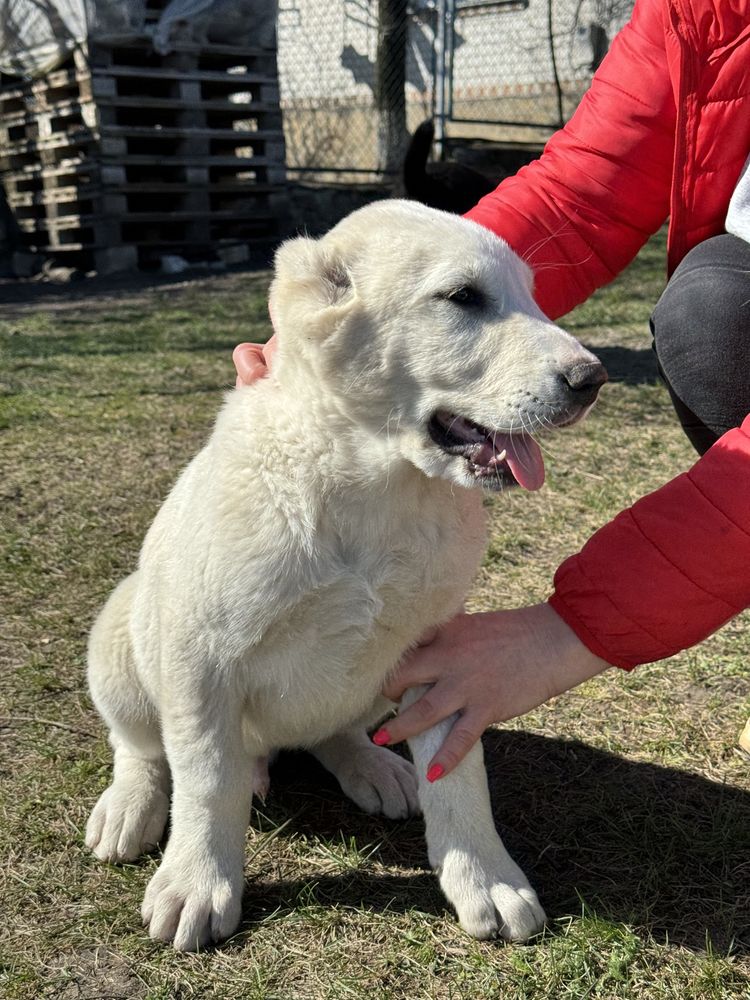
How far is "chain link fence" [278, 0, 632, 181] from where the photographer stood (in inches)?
589

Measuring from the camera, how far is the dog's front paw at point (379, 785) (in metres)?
2.26

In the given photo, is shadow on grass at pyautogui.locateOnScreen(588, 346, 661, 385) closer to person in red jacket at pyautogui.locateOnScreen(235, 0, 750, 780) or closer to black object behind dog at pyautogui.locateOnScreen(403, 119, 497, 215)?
black object behind dog at pyautogui.locateOnScreen(403, 119, 497, 215)

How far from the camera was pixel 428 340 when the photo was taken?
1823 millimetres

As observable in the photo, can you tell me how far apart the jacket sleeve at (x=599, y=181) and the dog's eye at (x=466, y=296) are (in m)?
0.53

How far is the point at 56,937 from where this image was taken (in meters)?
1.87

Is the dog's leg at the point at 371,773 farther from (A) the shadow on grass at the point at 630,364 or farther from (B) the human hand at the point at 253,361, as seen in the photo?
(A) the shadow on grass at the point at 630,364

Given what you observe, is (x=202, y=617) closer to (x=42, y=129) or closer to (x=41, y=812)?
(x=41, y=812)

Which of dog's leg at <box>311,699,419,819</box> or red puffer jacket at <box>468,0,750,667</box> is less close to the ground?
red puffer jacket at <box>468,0,750,667</box>

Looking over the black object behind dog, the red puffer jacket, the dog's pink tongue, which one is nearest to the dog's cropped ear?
the dog's pink tongue

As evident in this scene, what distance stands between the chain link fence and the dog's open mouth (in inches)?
511

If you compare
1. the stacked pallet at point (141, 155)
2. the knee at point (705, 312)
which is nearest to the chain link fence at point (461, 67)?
the stacked pallet at point (141, 155)

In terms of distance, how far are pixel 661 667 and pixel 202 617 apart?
1452 millimetres

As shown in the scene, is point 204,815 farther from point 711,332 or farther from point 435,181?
point 435,181

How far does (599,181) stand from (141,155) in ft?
24.5
